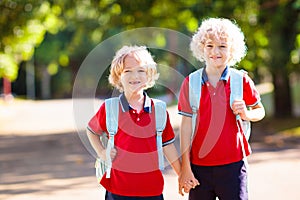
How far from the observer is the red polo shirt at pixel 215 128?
365cm

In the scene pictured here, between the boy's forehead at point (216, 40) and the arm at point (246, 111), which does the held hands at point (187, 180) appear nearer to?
the arm at point (246, 111)

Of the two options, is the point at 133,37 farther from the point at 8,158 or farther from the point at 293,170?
the point at 293,170

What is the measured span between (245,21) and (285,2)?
106cm

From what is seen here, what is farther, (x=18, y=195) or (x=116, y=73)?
(x=18, y=195)

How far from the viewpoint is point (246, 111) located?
3613 millimetres

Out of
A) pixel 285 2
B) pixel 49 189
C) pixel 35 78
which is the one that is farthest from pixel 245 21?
pixel 35 78

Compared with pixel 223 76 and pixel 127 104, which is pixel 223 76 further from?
pixel 127 104

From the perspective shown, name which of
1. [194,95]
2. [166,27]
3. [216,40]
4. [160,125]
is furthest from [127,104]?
[166,27]

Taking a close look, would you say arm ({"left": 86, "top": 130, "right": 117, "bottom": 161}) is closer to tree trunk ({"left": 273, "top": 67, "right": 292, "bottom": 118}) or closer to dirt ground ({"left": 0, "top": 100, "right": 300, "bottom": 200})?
dirt ground ({"left": 0, "top": 100, "right": 300, "bottom": 200})

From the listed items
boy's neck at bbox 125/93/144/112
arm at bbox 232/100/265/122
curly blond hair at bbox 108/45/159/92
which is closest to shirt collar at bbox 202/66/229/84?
arm at bbox 232/100/265/122

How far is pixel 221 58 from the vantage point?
367cm

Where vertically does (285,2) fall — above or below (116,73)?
above

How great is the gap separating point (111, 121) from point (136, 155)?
0.25 m

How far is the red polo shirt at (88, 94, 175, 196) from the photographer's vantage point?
11.5ft
